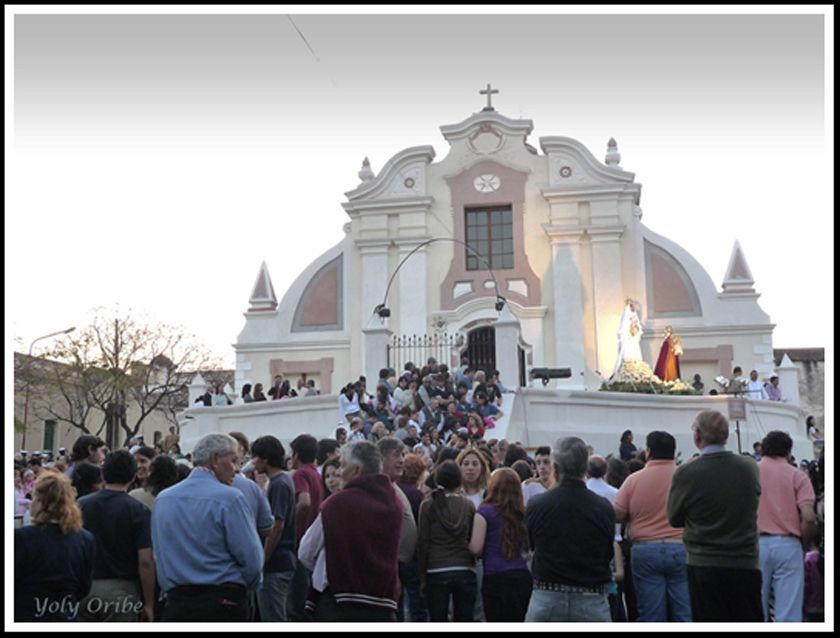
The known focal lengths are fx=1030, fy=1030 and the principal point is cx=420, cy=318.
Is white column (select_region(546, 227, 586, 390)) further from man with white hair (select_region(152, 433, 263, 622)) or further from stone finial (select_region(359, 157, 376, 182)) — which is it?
man with white hair (select_region(152, 433, 263, 622))

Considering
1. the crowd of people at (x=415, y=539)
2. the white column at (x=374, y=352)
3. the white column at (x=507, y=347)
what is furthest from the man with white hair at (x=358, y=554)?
the white column at (x=374, y=352)

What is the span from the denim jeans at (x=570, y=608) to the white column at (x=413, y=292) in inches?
946

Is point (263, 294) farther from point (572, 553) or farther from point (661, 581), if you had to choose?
point (572, 553)

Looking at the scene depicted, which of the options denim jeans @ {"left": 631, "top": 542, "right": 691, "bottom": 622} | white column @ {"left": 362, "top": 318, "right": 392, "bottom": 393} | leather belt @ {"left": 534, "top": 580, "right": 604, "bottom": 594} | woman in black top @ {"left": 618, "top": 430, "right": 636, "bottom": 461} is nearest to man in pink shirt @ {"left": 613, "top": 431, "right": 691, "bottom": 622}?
denim jeans @ {"left": 631, "top": 542, "right": 691, "bottom": 622}

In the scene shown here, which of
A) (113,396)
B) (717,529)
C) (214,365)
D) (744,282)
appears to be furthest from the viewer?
(214,365)

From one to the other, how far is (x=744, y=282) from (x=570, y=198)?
220 inches

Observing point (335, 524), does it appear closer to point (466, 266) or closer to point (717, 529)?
point (717, 529)

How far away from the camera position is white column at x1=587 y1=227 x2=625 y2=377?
96.3 feet

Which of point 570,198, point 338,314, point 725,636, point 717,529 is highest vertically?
point 570,198

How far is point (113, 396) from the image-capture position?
137 feet

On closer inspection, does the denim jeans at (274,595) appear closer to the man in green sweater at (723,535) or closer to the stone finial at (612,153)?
the man in green sweater at (723,535)

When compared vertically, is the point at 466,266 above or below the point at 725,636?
above

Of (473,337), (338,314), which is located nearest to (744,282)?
(473,337)

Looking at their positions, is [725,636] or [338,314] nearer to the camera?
[725,636]
